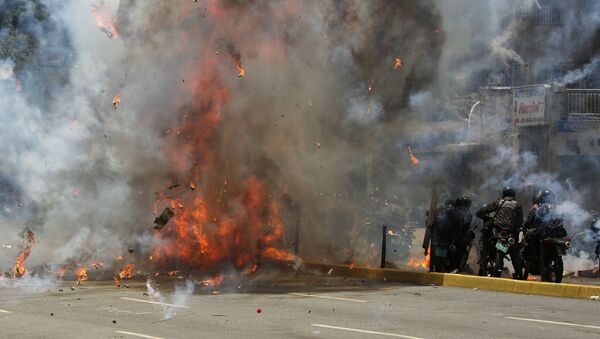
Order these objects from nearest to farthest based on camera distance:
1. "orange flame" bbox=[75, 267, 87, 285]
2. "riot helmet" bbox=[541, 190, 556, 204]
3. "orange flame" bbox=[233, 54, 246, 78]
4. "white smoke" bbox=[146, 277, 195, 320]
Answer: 1. "white smoke" bbox=[146, 277, 195, 320]
2. "riot helmet" bbox=[541, 190, 556, 204]
3. "orange flame" bbox=[75, 267, 87, 285]
4. "orange flame" bbox=[233, 54, 246, 78]

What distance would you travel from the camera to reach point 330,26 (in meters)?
19.3

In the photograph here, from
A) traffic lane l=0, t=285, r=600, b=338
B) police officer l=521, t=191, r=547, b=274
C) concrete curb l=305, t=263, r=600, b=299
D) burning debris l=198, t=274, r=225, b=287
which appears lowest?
traffic lane l=0, t=285, r=600, b=338

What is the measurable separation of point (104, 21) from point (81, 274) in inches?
185

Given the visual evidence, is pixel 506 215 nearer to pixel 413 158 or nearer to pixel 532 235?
pixel 532 235

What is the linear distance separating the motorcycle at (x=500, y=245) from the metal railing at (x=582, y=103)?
12808 mm

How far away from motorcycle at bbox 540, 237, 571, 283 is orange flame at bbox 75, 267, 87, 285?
749 centimetres

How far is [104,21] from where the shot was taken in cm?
1919

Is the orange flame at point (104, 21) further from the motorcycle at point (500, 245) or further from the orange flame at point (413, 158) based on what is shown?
the orange flame at point (413, 158)

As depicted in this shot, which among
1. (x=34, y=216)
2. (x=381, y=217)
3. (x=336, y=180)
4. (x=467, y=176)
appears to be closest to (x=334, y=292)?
(x=336, y=180)

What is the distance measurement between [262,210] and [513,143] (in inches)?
421

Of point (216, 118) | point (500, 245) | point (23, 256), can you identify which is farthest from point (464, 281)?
point (23, 256)

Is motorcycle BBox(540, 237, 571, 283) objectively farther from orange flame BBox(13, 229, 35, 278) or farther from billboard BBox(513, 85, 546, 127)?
billboard BBox(513, 85, 546, 127)

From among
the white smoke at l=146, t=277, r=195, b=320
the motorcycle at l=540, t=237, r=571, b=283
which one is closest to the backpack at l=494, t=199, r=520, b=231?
the motorcycle at l=540, t=237, r=571, b=283

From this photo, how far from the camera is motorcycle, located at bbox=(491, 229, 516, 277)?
55.2 feet
